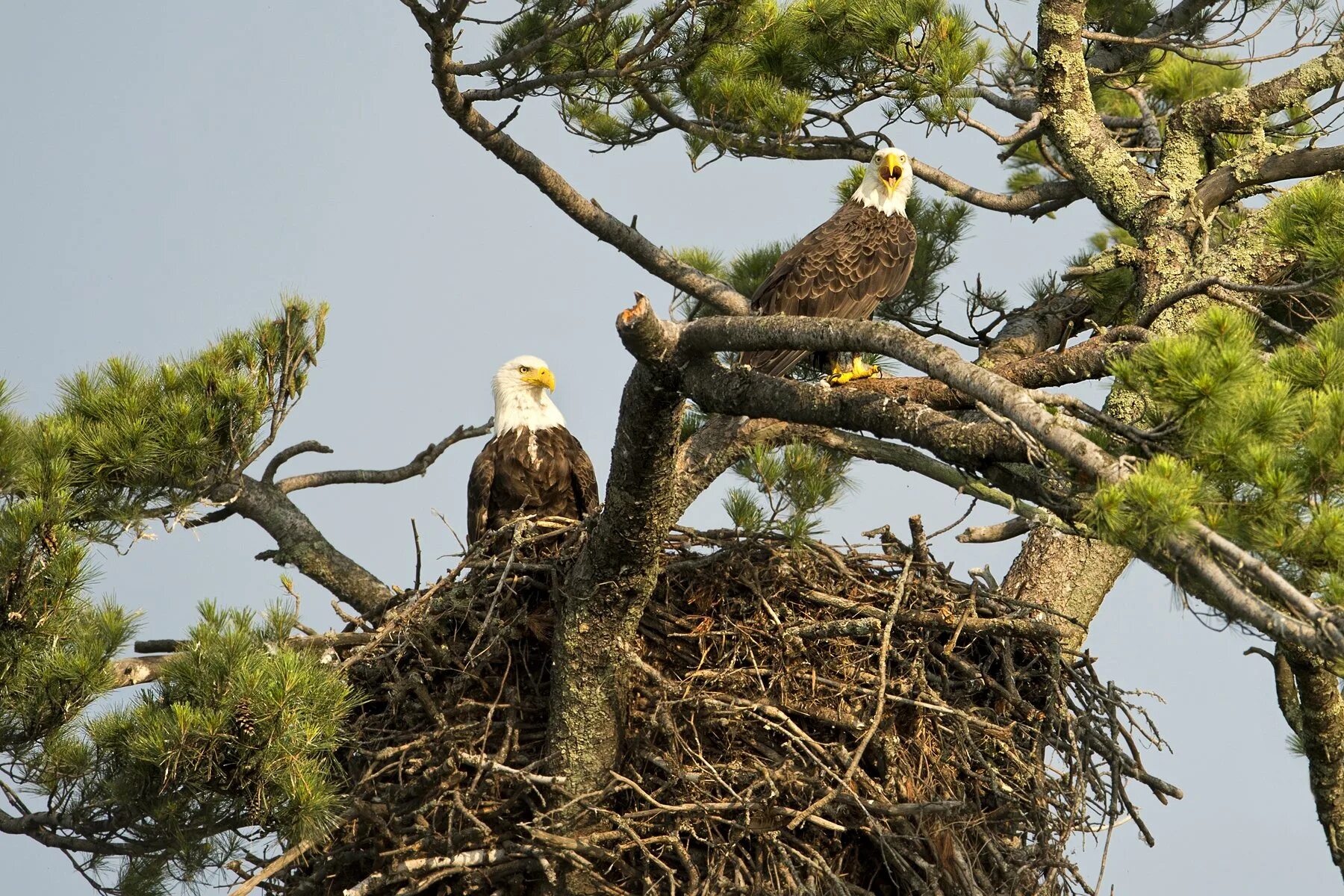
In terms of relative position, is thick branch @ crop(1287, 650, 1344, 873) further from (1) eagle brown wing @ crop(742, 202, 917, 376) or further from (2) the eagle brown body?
(2) the eagle brown body

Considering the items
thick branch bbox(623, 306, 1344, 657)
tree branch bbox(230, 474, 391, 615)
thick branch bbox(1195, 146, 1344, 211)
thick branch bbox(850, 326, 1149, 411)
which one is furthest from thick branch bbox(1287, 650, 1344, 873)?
tree branch bbox(230, 474, 391, 615)

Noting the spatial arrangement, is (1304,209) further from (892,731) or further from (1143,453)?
(892,731)

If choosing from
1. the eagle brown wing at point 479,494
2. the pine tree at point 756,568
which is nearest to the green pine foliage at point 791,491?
the pine tree at point 756,568

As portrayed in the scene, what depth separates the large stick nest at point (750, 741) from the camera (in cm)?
435

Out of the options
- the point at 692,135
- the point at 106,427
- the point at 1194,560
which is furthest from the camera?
the point at 692,135

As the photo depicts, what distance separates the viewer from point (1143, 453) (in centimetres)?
288

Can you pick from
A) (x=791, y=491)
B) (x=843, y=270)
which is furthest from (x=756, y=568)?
(x=843, y=270)

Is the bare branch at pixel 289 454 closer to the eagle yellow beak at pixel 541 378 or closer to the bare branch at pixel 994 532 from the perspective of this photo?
the eagle yellow beak at pixel 541 378

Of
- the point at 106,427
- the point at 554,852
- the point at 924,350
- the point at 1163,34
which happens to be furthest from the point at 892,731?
the point at 1163,34

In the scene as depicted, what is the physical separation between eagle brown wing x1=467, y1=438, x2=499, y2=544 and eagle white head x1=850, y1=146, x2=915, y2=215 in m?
2.20

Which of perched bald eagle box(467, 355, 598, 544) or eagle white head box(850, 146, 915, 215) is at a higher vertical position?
eagle white head box(850, 146, 915, 215)

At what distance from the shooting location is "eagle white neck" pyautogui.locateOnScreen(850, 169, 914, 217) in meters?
6.82

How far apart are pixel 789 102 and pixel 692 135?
2.06ft

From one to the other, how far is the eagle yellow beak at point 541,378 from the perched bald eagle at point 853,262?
2.91 feet
